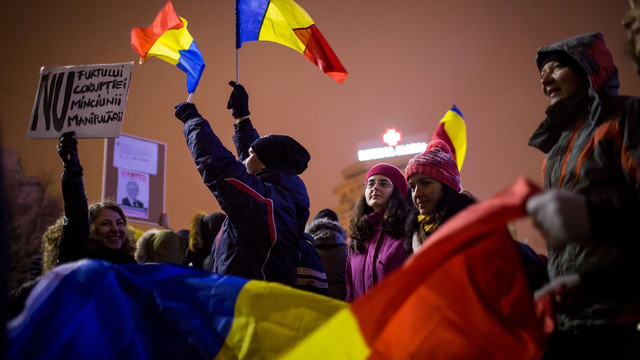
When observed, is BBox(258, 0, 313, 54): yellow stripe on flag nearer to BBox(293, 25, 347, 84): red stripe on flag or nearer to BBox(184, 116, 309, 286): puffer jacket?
BBox(293, 25, 347, 84): red stripe on flag

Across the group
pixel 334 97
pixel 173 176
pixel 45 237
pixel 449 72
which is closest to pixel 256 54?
pixel 334 97

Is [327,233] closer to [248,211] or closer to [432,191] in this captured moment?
[432,191]

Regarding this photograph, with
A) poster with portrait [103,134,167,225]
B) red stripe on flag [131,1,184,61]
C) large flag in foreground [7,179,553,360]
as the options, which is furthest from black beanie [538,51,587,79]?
poster with portrait [103,134,167,225]

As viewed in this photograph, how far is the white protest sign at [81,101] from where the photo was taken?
3.21 m

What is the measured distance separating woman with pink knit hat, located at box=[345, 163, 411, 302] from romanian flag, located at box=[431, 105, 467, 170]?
1735 mm

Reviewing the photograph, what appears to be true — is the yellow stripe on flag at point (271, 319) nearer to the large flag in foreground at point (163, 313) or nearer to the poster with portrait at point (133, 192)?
the large flag in foreground at point (163, 313)

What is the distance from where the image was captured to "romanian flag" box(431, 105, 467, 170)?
17.9 feet

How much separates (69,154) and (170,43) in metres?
1.57

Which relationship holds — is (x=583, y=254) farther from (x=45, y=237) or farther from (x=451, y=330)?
(x=45, y=237)

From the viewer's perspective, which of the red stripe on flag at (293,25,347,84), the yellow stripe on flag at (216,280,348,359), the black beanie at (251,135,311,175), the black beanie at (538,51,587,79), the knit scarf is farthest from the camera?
the red stripe on flag at (293,25,347,84)

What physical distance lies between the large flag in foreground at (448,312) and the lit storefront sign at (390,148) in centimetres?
1090

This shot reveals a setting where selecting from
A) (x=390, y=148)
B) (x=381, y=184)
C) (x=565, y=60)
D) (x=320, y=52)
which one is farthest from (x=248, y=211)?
(x=390, y=148)

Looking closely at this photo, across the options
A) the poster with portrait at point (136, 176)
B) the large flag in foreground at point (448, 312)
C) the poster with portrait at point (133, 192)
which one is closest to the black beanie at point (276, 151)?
the large flag in foreground at point (448, 312)

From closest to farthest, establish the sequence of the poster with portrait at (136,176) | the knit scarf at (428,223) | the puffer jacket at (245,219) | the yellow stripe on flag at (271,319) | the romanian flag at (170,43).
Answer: the yellow stripe on flag at (271,319), the puffer jacket at (245,219), the knit scarf at (428,223), the romanian flag at (170,43), the poster with portrait at (136,176)
